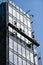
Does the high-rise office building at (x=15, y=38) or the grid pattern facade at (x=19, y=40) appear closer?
the high-rise office building at (x=15, y=38)

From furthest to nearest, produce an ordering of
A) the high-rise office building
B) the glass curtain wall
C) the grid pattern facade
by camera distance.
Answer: the grid pattern facade, the glass curtain wall, the high-rise office building

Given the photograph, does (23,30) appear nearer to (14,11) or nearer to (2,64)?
(14,11)

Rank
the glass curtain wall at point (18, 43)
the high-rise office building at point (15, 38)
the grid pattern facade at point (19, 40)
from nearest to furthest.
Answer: the high-rise office building at point (15, 38), the glass curtain wall at point (18, 43), the grid pattern facade at point (19, 40)

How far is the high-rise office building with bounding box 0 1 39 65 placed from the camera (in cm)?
8662

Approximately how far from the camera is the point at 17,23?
9431 centimetres

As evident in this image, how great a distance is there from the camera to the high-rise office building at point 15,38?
284ft

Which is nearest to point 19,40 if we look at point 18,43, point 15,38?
point 18,43

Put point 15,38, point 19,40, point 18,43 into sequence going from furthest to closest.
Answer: point 19,40 < point 18,43 < point 15,38

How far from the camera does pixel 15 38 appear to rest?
89.9 m

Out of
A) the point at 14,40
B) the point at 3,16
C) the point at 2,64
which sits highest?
the point at 3,16

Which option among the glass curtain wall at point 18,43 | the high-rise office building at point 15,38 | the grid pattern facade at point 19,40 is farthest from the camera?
the grid pattern facade at point 19,40

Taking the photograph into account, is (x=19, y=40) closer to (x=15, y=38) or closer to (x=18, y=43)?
(x=18, y=43)

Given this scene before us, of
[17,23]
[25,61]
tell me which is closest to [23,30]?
[17,23]

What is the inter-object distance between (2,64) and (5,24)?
34.7 feet
